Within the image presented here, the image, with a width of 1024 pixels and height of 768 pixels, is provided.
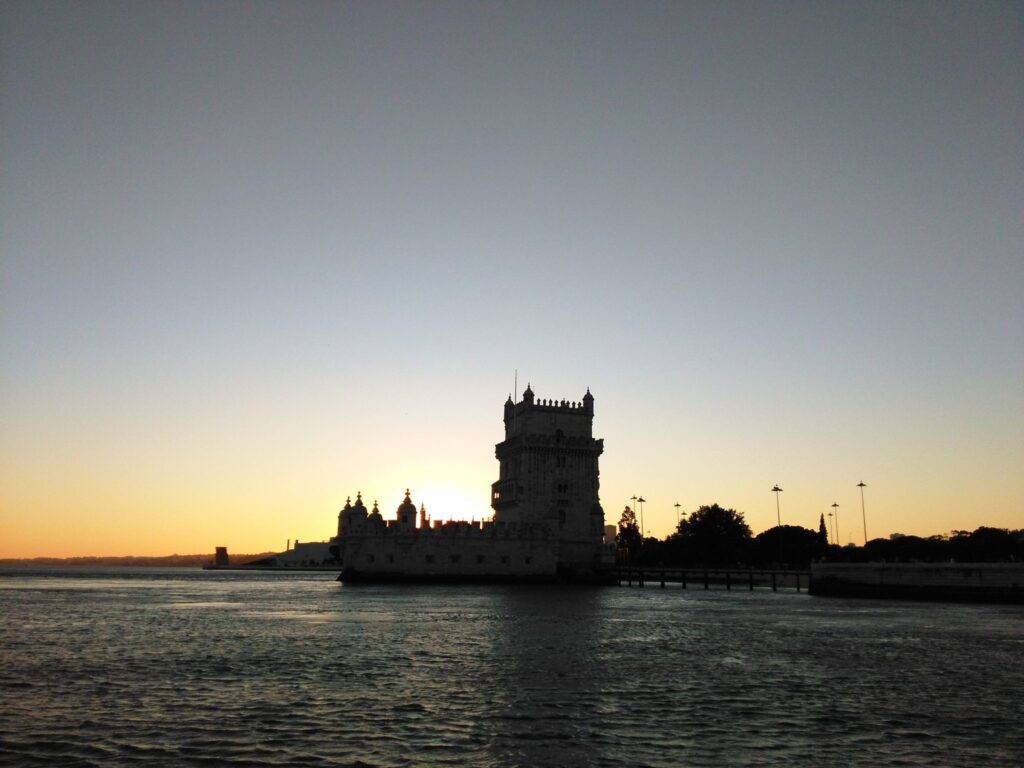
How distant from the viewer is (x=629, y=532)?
162 metres

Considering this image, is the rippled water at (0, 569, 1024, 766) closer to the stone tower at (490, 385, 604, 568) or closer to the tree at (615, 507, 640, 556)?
the stone tower at (490, 385, 604, 568)

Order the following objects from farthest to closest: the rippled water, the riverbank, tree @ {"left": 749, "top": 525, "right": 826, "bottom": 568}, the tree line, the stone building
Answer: tree @ {"left": 749, "top": 525, "right": 826, "bottom": 568}, the tree line, the stone building, the riverbank, the rippled water

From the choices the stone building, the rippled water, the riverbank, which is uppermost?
the stone building

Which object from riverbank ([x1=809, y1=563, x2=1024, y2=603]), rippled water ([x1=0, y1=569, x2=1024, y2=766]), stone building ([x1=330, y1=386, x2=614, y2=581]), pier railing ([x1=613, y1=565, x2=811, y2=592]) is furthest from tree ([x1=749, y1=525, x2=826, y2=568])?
rippled water ([x1=0, y1=569, x2=1024, y2=766])

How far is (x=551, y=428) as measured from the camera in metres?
102

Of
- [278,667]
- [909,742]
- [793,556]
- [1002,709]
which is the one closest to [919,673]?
[1002,709]

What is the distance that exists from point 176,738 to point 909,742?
48.6 ft

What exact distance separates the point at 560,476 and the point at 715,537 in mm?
43793

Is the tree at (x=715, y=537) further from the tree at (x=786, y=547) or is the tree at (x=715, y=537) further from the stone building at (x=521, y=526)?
the stone building at (x=521, y=526)

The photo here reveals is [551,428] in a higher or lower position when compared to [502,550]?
higher

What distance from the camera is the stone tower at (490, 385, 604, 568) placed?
100312 millimetres

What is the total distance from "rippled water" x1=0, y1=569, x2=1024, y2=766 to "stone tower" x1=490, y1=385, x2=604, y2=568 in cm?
5284

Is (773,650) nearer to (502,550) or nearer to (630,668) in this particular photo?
(630,668)

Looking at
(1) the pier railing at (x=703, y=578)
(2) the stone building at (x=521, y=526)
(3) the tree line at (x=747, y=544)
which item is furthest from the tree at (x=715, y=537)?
(2) the stone building at (x=521, y=526)
